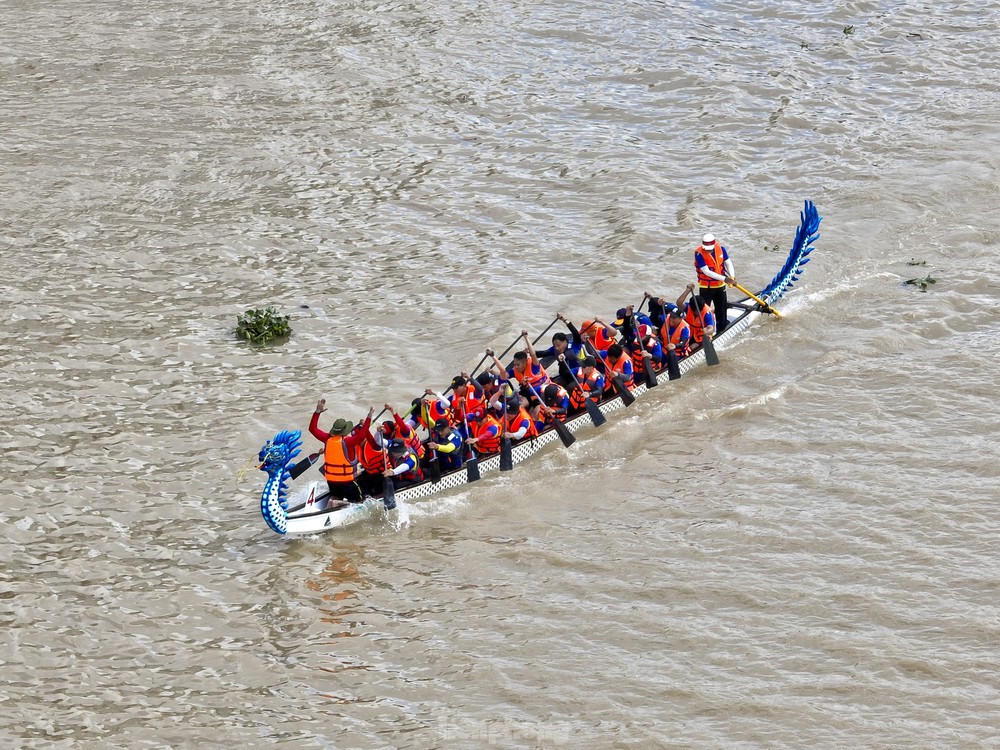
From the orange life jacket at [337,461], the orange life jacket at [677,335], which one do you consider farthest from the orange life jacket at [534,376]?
the orange life jacket at [337,461]

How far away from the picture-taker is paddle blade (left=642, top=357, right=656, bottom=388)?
16.9 meters

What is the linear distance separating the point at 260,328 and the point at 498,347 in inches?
147

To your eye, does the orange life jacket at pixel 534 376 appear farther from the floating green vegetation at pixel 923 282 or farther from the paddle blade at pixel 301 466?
the floating green vegetation at pixel 923 282

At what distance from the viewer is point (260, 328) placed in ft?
59.1

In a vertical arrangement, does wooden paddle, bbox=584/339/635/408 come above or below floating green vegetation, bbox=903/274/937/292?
below

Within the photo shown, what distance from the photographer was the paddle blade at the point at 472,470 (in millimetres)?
14950

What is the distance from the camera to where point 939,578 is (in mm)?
12562

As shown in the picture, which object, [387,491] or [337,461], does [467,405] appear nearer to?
[387,491]

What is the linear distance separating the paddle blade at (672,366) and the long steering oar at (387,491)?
195 inches

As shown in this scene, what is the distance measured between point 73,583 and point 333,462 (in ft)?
10.7

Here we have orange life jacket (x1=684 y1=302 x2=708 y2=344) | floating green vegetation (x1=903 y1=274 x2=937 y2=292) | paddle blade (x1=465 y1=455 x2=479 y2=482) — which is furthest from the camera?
floating green vegetation (x1=903 y1=274 x2=937 y2=292)

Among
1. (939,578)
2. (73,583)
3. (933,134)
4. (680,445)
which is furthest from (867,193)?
(73,583)

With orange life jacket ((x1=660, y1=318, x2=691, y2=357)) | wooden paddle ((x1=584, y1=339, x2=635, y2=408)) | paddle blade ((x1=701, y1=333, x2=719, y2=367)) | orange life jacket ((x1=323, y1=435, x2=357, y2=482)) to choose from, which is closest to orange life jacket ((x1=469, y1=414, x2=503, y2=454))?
orange life jacket ((x1=323, y1=435, x2=357, y2=482))

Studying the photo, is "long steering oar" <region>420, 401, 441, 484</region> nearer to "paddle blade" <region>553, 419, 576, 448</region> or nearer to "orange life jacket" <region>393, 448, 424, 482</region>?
"orange life jacket" <region>393, 448, 424, 482</region>
